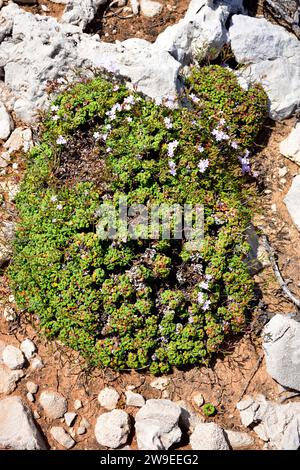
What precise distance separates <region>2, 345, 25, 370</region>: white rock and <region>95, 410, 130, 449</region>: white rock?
1.01 m

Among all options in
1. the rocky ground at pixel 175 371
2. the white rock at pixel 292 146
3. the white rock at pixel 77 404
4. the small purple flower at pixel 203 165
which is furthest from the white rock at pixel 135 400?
the white rock at pixel 292 146

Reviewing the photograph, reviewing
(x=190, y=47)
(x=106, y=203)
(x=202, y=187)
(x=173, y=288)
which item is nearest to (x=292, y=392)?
(x=173, y=288)

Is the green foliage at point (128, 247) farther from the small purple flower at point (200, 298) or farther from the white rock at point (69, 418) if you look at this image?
the white rock at point (69, 418)

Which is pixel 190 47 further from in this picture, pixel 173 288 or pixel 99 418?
pixel 99 418

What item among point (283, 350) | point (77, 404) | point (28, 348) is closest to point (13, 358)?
point (28, 348)

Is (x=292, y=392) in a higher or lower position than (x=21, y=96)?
lower

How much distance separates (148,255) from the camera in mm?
Answer: 5234

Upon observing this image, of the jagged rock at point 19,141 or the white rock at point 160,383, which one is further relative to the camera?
the jagged rock at point 19,141

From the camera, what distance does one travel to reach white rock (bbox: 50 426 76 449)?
15.6 feet

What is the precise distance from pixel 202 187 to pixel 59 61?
94.2 inches

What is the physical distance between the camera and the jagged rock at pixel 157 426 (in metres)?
4.62

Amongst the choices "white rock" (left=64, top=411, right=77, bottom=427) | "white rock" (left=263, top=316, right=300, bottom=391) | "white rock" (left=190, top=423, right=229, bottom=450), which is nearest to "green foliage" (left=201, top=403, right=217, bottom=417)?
"white rock" (left=190, top=423, right=229, bottom=450)

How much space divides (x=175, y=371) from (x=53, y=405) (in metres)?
1.32

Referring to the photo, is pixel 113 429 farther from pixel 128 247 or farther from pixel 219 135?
pixel 219 135
